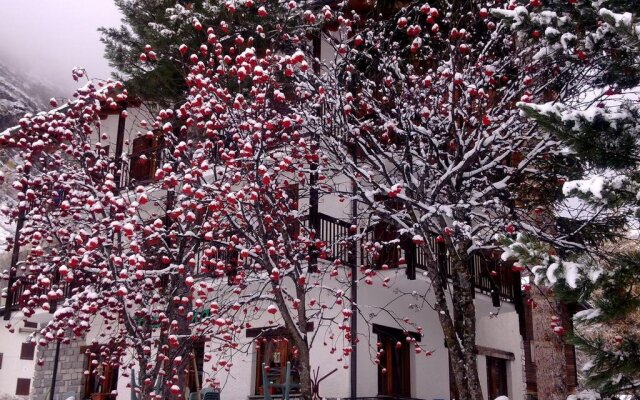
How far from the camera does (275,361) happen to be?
1415 centimetres

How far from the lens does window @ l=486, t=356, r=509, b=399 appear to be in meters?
16.8

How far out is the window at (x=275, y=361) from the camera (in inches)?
546

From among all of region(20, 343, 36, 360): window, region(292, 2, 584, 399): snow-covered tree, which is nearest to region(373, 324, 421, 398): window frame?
region(292, 2, 584, 399): snow-covered tree

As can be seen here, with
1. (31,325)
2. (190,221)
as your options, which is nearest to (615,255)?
(190,221)

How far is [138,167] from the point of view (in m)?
19.1

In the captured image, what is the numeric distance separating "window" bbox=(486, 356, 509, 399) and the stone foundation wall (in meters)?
11.1

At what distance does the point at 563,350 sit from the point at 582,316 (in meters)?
4.87

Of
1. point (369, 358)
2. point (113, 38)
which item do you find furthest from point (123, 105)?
point (369, 358)

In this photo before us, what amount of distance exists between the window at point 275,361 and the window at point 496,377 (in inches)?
228

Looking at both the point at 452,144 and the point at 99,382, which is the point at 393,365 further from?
the point at 99,382

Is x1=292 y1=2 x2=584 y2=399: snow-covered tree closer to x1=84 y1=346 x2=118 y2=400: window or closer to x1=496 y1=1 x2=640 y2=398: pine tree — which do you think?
x1=496 y1=1 x2=640 y2=398: pine tree

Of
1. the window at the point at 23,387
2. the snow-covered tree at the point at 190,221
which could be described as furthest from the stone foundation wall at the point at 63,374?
the snow-covered tree at the point at 190,221

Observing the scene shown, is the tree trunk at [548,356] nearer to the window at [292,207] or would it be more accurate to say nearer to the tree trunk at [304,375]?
the tree trunk at [304,375]

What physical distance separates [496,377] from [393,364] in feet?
14.2
